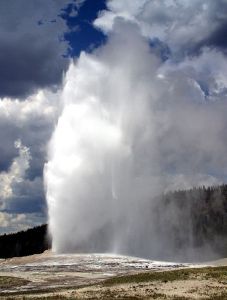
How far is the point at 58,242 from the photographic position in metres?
92.0

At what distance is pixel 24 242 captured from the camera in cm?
15150

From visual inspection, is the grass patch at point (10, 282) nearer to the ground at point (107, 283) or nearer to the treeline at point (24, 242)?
the ground at point (107, 283)

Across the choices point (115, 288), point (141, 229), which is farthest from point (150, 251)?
point (115, 288)

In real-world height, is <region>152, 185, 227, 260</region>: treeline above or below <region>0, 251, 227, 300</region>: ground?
above

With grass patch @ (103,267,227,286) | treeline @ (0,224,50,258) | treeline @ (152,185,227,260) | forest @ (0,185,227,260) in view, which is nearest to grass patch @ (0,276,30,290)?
grass patch @ (103,267,227,286)

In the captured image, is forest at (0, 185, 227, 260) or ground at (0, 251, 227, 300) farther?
forest at (0, 185, 227, 260)

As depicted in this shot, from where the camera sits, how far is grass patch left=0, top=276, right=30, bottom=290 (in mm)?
50459

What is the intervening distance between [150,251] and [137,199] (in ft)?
35.7

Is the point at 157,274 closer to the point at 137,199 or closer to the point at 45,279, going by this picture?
the point at 45,279

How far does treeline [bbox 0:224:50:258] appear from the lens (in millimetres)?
141625

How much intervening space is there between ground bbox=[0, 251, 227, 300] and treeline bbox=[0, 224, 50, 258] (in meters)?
71.7

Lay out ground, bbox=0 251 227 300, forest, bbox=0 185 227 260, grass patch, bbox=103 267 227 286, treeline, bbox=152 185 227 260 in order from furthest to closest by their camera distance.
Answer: treeline, bbox=152 185 227 260 → forest, bbox=0 185 227 260 → grass patch, bbox=103 267 227 286 → ground, bbox=0 251 227 300

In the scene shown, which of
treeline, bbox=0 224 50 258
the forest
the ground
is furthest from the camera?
treeline, bbox=0 224 50 258

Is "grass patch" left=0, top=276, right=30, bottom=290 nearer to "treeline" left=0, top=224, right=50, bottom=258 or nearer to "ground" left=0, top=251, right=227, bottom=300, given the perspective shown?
"ground" left=0, top=251, right=227, bottom=300
